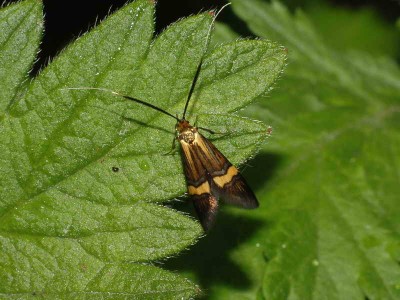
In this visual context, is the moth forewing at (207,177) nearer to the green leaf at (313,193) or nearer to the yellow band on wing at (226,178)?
the yellow band on wing at (226,178)

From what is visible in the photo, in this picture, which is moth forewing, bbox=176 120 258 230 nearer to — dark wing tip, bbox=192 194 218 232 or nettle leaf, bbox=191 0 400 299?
dark wing tip, bbox=192 194 218 232

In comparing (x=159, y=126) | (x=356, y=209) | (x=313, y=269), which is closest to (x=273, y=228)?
(x=313, y=269)

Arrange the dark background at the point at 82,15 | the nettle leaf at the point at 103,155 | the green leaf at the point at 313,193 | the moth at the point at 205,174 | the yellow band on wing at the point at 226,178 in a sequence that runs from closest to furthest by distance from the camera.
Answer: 1. the nettle leaf at the point at 103,155
2. the moth at the point at 205,174
3. the yellow band on wing at the point at 226,178
4. the green leaf at the point at 313,193
5. the dark background at the point at 82,15

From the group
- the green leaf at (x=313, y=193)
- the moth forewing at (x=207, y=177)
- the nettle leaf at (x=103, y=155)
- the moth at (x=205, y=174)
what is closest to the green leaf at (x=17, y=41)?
the nettle leaf at (x=103, y=155)

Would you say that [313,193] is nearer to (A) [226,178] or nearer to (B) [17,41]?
(A) [226,178]

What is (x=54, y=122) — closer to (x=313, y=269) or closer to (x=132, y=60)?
(x=132, y=60)

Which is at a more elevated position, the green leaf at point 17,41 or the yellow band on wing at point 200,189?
the green leaf at point 17,41

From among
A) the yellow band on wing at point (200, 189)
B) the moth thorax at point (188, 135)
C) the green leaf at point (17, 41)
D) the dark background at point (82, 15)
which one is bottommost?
the yellow band on wing at point (200, 189)
